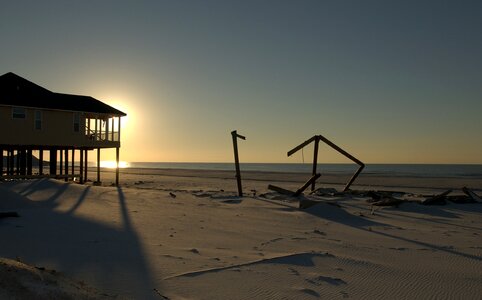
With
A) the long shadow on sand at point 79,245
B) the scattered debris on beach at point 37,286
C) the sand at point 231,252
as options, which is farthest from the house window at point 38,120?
the scattered debris on beach at point 37,286

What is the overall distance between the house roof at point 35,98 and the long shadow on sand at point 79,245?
15.4m

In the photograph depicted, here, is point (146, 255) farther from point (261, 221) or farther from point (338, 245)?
point (261, 221)

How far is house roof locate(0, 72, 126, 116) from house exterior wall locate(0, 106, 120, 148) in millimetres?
400

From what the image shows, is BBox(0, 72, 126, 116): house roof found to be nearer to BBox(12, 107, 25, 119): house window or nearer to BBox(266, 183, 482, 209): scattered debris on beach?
BBox(12, 107, 25, 119): house window

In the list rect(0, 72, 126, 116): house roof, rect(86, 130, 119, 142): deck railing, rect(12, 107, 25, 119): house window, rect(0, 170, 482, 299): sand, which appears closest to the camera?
rect(0, 170, 482, 299): sand

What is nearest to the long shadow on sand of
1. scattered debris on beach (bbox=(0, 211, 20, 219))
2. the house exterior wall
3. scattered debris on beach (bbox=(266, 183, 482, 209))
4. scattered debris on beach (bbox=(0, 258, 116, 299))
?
scattered debris on beach (bbox=(0, 211, 20, 219))

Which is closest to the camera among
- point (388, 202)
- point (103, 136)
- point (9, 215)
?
point (9, 215)

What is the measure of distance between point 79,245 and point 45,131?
22290mm

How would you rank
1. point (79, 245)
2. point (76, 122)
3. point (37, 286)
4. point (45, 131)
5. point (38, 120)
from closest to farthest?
point (37, 286) → point (79, 245) → point (38, 120) → point (45, 131) → point (76, 122)

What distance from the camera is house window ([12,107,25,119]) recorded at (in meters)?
26.8

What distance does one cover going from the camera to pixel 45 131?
2820 cm

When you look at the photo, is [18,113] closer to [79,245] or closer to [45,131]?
[45,131]

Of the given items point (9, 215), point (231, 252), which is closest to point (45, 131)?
point (9, 215)

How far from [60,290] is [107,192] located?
43.4 ft
